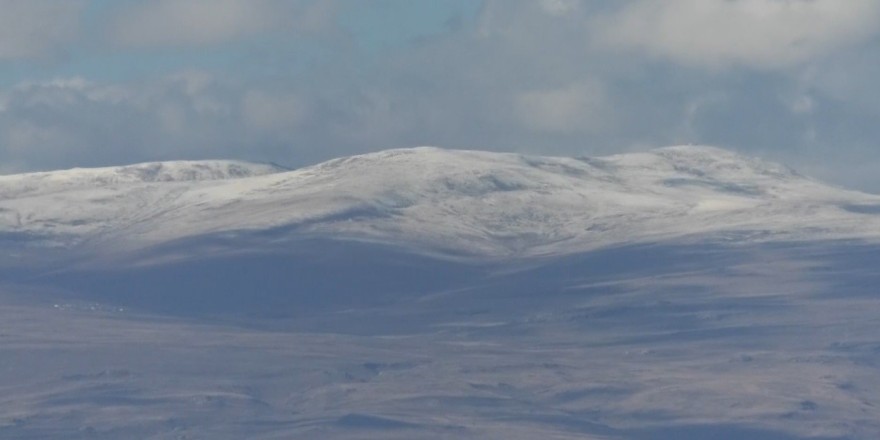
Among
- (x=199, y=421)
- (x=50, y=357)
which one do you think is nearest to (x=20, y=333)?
(x=50, y=357)

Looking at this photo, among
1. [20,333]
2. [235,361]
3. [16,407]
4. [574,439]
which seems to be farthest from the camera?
[20,333]

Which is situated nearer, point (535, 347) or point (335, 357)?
point (335, 357)

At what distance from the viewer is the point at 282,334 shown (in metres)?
195

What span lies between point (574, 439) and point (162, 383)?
42262mm

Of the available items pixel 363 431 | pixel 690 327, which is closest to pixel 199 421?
pixel 363 431

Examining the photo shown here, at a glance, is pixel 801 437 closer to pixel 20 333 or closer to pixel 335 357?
pixel 335 357

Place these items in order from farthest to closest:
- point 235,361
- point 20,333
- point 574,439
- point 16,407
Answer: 1. point 20,333
2. point 235,361
3. point 16,407
4. point 574,439

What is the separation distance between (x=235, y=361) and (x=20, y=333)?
2738 centimetres

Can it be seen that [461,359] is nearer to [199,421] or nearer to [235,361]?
[235,361]

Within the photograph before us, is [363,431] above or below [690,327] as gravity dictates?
below

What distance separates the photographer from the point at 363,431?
146250 mm

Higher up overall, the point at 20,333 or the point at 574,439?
the point at 20,333

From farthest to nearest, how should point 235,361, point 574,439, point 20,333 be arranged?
point 20,333 → point 235,361 → point 574,439

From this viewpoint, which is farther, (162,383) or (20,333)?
(20,333)
